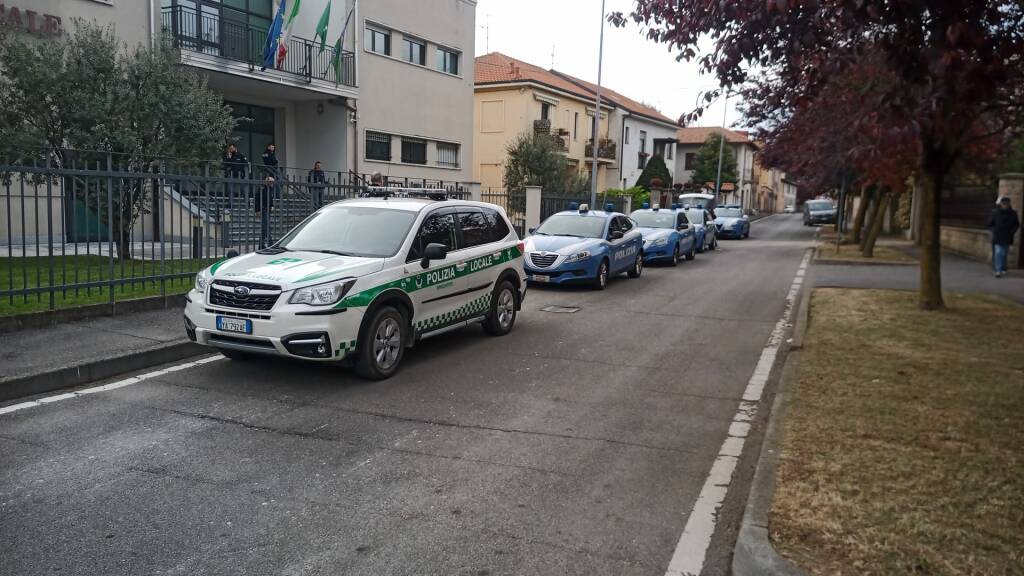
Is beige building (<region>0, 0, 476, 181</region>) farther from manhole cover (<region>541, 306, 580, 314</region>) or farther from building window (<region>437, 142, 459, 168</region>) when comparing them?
manhole cover (<region>541, 306, 580, 314</region>)

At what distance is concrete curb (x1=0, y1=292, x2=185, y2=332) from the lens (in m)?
8.39

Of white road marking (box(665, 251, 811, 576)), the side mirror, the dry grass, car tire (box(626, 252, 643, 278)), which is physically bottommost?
white road marking (box(665, 251, 811, 576))

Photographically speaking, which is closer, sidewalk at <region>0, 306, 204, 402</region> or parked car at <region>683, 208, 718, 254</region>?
sidewalk at <region>0, 306, 204, 402</region>

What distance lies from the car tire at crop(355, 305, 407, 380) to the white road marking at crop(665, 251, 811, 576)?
3242mm

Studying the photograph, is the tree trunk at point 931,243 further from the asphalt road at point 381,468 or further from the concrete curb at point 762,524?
Answer: the concrete curb at point 762,524

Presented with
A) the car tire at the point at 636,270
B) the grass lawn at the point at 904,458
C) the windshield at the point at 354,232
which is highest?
the windshield at the point at 354,232

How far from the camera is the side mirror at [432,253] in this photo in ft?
25.6

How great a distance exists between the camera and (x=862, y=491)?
446 centimetres

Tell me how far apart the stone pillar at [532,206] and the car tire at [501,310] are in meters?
13.7

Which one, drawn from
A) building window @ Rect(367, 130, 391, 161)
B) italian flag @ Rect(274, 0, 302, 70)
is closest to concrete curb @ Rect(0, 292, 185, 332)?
italian flag @ Rect(274, 0, 302, 70)

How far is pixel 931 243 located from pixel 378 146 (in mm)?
19177

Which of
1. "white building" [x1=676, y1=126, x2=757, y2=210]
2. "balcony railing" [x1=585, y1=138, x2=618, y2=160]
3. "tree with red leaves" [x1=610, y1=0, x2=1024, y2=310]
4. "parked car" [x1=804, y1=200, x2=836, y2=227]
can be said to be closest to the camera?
"tree with red leaves" [x1=610, y1=0, x2=1024, y2=310]

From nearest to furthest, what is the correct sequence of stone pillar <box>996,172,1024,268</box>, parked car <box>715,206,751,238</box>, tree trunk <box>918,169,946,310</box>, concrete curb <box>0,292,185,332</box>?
concrete curb <box>0,292,185,332</box> → tree trunk <box>918,169,946,310</box> → stone pillar <box>996,172,1024,268</box> → parked car <box>715,206,751,238</box>

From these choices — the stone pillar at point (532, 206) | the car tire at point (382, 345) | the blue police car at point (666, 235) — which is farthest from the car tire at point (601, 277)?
the stone pillar at point (532, 206)
